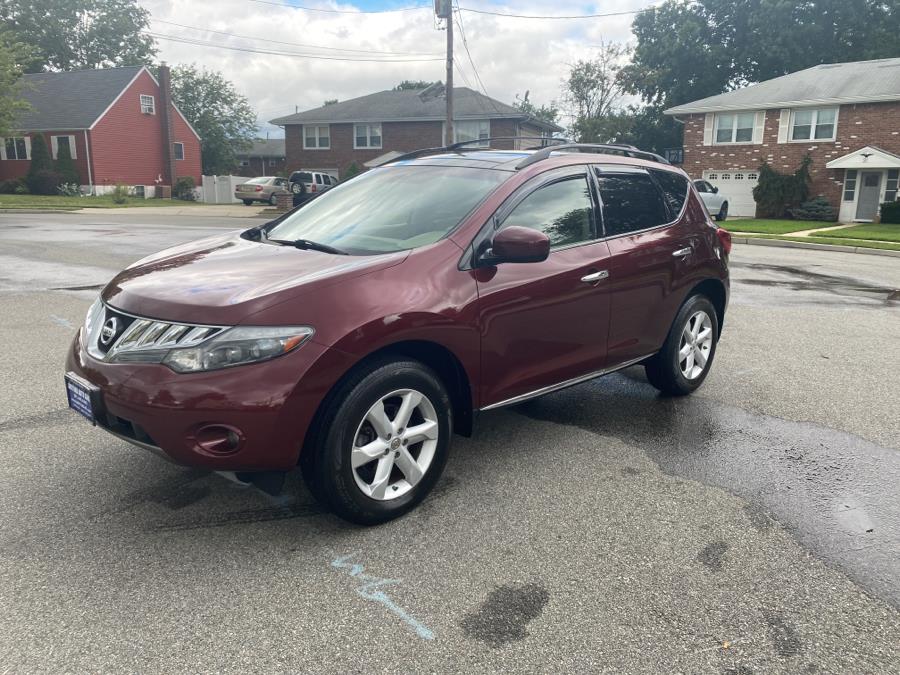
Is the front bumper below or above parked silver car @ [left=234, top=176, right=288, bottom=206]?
below

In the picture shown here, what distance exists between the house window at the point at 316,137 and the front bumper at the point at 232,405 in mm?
44095

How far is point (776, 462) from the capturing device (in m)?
4.18

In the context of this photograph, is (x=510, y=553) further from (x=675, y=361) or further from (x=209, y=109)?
(x=209, y=109)

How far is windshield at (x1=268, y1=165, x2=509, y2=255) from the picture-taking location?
381cm

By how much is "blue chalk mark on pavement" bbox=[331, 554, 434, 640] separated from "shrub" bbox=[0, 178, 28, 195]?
4630 cm

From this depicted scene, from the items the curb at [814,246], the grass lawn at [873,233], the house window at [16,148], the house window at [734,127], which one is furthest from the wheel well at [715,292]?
the house window at [16,148]

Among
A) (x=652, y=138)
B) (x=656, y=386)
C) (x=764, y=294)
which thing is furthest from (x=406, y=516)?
(x=652, y=138)

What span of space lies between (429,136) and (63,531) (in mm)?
41316

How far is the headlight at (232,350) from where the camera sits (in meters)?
2.88

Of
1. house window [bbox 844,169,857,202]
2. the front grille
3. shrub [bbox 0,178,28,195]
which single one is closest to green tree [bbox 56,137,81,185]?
shrub [bbox 0,178,28,195]

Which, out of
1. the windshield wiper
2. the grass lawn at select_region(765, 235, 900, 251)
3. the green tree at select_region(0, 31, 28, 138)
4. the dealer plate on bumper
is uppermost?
the green tree at select_region(0, 31, 28, 138)

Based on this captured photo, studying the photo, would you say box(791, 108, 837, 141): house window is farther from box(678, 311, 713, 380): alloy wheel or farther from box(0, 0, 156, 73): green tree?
box(0, 0, 156, 73): green tree

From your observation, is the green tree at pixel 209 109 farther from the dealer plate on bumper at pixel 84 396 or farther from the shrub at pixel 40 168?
the dealer plate on bumper at pixel 84 396

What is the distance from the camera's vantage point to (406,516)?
3441 mm
